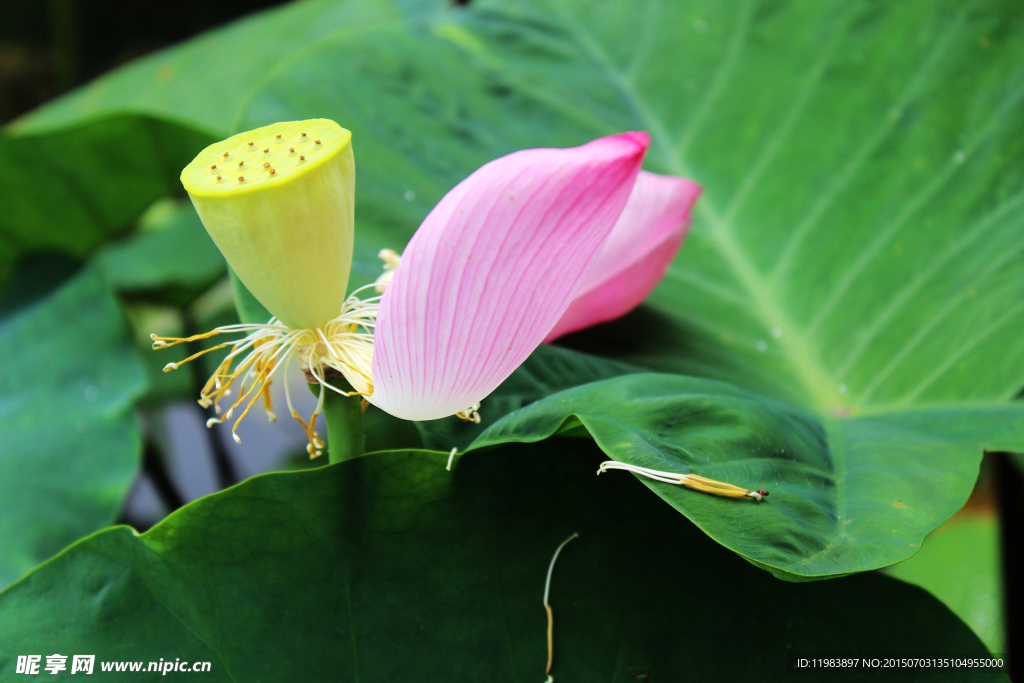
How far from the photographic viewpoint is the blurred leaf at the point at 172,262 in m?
1.03

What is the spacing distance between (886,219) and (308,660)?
1.86 feet

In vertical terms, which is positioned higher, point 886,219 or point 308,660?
point 886,219

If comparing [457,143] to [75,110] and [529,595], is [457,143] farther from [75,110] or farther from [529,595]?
[75,110]

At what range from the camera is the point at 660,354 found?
55 centimetres

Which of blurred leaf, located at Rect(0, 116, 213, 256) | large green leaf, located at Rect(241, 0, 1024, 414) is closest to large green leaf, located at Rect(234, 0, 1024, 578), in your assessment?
large green leaf, located at Rect(241, 0, 1024, 414)

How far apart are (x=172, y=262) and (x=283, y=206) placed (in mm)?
846

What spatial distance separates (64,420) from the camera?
0.67m

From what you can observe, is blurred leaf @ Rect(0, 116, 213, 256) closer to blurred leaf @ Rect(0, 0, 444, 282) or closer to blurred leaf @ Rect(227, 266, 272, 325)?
blurred leaf @ Rect(0, 0, 444, 282)

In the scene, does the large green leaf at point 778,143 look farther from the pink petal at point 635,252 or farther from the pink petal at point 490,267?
the pink petal at point 490,267

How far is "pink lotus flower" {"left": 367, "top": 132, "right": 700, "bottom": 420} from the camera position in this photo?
0.30 m

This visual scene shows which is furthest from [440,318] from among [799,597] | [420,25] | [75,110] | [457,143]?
[75,110]

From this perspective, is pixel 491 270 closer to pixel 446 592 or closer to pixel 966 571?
pixel 446 592

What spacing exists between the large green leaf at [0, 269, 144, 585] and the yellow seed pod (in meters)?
0.40

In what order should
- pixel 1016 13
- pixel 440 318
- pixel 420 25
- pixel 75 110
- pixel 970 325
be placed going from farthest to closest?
1. pixel 75 110
2. pixel 420 25
3. pixel 1016 13
4. pixel 970 325
5. pixel 440 318
